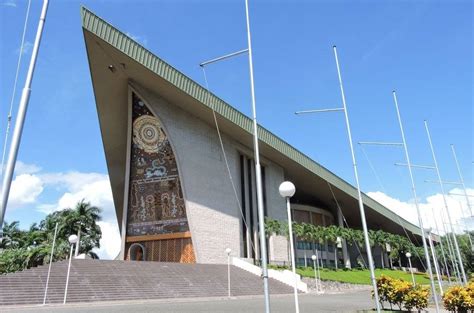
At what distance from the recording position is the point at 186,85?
25844 mm

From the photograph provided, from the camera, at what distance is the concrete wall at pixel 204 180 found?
27406mm

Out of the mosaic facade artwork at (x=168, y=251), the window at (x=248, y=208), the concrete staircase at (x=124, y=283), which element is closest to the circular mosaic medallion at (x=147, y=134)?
the mosaic facade artwork at (x=168, y=251)

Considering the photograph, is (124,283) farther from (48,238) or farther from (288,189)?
(48,238)

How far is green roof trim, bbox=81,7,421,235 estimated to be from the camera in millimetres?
21250

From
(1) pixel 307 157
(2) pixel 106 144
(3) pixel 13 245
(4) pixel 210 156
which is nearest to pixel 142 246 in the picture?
(4) pixel 210 156

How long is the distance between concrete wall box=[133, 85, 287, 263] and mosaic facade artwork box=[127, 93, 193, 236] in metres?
0.75

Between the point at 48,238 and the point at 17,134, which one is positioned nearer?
the point at 17,134

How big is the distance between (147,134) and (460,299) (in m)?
Answer: 24.1

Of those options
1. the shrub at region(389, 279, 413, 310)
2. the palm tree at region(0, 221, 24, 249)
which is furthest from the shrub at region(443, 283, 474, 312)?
the palm tree at region(0, 221, 24, 249)

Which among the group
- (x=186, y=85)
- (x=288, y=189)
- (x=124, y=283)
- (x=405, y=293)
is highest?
(x=186, y=85)

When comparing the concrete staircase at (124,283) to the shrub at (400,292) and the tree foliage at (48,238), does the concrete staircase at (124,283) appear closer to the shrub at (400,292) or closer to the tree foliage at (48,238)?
the shrub at (400,292)

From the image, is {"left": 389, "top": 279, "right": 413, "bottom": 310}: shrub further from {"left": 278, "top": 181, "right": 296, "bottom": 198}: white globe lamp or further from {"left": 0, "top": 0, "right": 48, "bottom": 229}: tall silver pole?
{"left": 0, "top": 0, "right": 48, "bottom": 229}: tall silver pole

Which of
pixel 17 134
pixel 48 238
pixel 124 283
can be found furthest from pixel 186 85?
pixel 48 238

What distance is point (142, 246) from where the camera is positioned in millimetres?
28234
